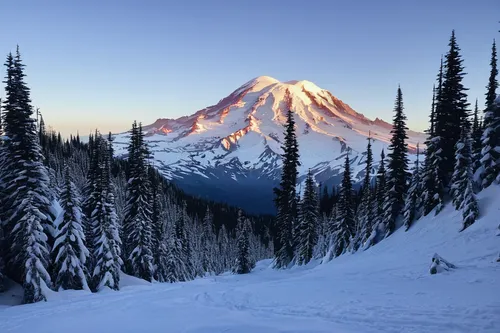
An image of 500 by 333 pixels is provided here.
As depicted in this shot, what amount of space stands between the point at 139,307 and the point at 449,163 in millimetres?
28211

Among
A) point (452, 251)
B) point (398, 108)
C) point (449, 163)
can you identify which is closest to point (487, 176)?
point (449, 163)

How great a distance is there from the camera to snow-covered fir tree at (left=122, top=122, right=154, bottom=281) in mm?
36281

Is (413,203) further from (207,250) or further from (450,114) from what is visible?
(207,250)

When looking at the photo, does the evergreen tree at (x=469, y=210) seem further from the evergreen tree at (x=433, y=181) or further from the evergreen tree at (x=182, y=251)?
the evergreen tree at (x=182, y=251)

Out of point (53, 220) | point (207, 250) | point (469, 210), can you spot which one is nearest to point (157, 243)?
point (53, 220)

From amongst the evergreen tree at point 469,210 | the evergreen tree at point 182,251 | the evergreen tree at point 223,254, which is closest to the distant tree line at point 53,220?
the evergreen tree at point 182,251

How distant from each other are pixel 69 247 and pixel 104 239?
4.26m

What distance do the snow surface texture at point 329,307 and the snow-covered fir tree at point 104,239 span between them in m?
12.2

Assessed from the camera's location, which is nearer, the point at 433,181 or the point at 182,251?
the point at 433,181

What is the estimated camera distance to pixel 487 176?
24.9 m

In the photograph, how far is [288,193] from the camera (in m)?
41.2

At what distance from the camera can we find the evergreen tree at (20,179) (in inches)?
920

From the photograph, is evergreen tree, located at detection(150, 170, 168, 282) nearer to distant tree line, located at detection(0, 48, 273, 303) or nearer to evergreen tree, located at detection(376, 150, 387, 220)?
distant tree line, located at detection(0, 48, 273, 303)

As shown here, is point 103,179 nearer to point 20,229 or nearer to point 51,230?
point 51,230
